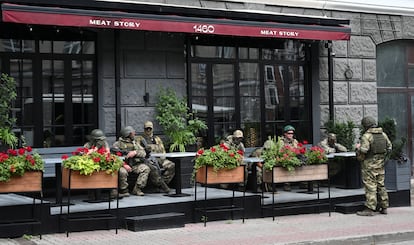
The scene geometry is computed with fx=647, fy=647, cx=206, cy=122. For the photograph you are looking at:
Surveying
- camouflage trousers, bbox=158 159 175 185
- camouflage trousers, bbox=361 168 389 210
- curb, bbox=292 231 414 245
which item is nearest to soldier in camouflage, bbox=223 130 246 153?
camouflage trousers, bbox=158 159 175 185

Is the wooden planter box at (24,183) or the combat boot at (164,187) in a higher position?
the wooden planter box at (24,183)

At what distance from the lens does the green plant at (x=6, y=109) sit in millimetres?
11500

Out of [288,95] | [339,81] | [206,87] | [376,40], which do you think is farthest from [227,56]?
[376,40]

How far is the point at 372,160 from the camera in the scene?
12.2 meters

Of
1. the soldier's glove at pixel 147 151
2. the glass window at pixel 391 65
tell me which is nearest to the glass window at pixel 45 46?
the soldier's glove at pixel 147 151

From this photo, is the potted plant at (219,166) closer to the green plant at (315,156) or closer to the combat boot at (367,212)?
the green plant at (315,156)

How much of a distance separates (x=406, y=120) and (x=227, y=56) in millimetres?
5763

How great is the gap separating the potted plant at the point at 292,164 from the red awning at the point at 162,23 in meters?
2.67

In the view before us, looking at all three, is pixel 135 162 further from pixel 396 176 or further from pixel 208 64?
pixel 396 176

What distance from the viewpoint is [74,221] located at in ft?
33.2

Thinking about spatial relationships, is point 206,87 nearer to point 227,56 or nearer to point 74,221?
point 227,56

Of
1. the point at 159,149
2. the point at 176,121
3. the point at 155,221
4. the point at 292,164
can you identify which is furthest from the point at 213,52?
the point at 155,221

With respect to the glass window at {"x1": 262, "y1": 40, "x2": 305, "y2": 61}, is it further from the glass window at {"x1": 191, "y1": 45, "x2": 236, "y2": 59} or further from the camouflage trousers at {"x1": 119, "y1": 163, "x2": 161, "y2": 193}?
the camouflage trousers at {"x1": 119, "y1": 163, "x2": 161, "y2": 193}

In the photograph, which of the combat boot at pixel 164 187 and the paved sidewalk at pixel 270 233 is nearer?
the paved sidewalk at pixel 270 233
